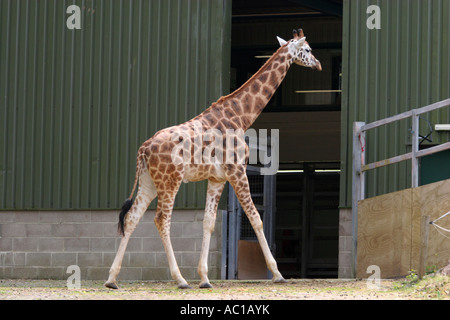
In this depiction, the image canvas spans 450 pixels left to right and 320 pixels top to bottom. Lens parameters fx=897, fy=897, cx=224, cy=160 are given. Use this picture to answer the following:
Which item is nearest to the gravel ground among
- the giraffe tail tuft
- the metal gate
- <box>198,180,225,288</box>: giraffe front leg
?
<box>198,180,225,288</box>: giraffe front leg

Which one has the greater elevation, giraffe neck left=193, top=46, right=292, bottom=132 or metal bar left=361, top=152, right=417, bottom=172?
giraffe neck left=193, top=46, right=292, bottom=132

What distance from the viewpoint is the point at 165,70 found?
15695mm

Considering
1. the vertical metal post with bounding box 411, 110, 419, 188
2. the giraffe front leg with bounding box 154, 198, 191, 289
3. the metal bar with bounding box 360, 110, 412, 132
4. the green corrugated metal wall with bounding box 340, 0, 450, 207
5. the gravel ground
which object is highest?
the green corrugated metal wall with bounding box 340, 0, 450, 207

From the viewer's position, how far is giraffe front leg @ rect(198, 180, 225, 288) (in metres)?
11.1

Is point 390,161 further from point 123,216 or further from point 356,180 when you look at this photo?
point 123,216

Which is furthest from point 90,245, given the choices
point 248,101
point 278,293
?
point 278,293

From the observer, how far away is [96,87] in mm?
15906

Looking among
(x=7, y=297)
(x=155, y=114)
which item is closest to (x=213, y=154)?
(x=7, y=297)

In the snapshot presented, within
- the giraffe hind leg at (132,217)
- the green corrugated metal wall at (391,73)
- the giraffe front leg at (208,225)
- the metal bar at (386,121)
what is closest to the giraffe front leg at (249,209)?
the giraffe front leg at (208,225)

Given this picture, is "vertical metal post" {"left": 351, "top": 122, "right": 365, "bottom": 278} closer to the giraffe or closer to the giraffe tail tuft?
the giraffe

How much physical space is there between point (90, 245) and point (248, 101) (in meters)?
5.02

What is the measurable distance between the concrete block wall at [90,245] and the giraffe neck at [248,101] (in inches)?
143

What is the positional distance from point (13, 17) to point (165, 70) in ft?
10.1

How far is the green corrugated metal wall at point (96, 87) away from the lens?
1559cm
